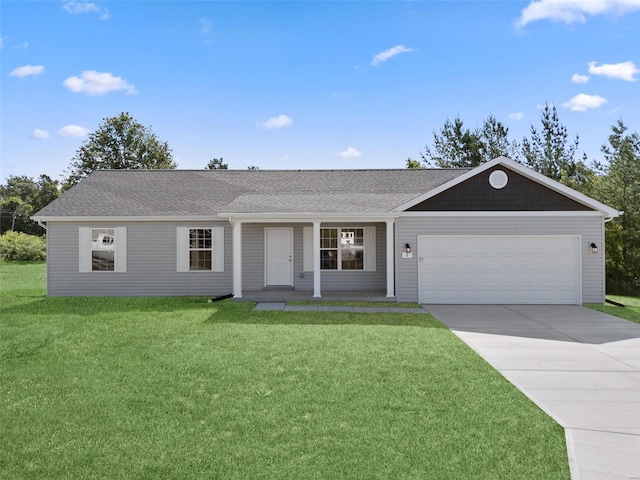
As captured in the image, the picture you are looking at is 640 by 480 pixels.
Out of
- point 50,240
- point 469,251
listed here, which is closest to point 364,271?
point 469,251

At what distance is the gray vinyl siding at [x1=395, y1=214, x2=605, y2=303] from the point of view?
1228 cm

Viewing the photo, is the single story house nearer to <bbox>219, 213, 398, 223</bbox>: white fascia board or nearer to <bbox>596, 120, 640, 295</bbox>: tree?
<bbox>219, 213, 398, 223</bbox>: white fascia board

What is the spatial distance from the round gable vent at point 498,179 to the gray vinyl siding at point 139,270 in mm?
8533

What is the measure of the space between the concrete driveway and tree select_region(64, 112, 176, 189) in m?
37.9

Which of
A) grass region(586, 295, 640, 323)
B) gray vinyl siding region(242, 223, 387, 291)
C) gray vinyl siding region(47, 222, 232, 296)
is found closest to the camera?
grass region(586, 295, 640, 323)

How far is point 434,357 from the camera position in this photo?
654 centimetres

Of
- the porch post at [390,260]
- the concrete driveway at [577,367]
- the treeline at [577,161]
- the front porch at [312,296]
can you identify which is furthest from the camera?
the treeline at [577,161]

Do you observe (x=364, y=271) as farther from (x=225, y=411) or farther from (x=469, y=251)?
(x=225, y=411)

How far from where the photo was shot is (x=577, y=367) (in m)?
6.25

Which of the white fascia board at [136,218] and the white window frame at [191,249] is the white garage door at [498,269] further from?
the white fascia board at [136,218]

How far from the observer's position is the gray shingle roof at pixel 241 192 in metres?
13.9

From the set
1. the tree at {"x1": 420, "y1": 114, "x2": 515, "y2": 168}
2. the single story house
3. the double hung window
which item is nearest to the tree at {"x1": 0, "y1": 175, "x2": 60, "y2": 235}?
the single story house

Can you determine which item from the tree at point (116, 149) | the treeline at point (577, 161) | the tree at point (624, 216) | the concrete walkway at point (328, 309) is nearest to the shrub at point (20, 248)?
the tree at point (116, 149)

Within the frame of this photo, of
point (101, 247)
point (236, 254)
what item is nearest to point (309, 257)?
point (236, 254)
